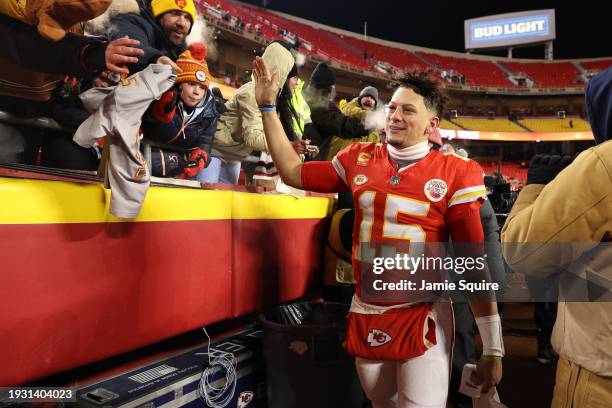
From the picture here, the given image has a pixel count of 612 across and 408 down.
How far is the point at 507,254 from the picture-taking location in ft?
3.20

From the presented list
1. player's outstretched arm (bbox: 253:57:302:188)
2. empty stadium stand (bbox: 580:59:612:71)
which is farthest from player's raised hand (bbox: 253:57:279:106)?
empty stadium stand (bbox: 580:59:612:71)

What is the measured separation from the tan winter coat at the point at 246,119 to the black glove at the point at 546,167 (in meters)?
1.56

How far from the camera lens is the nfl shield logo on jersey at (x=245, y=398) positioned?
169 cm

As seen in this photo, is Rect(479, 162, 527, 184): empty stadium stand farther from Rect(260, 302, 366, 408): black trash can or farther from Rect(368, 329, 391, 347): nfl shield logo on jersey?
Rect(368, 329, 391, 347): nfl shield logo on jersey

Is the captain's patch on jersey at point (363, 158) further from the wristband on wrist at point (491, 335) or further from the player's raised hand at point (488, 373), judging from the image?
the player's raised hand at point (488, 373)

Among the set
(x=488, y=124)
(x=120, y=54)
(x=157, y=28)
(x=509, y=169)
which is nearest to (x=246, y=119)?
(x=157, y=28)

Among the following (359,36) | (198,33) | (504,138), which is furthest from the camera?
(359,36)

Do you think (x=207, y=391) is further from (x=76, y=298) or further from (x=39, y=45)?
(x=39, y=45)

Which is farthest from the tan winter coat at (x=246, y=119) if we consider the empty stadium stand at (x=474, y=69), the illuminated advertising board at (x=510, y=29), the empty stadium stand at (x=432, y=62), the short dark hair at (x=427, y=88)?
the illuminated advertising board at (x=510, y=29)

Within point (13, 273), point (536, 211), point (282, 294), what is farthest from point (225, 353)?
point (536, 211)

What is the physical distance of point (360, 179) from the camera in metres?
1.34

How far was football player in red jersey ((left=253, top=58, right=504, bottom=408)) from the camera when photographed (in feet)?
3.98

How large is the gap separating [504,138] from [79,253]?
2374 cm

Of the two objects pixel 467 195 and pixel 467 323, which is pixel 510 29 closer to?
pixel 467 323
